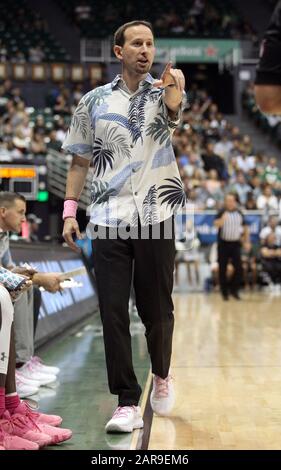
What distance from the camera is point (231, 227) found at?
13969mm

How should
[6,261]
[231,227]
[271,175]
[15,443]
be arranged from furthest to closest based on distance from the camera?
[271,175]
[231,227]
[6,261]
[15,443]

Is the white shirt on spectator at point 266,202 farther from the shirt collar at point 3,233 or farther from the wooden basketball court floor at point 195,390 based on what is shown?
the shirt collar at point 3,233

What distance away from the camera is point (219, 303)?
12.9 meters

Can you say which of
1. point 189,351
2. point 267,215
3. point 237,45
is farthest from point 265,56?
point 237,45

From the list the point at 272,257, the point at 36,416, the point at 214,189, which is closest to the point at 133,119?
the point at 36,416

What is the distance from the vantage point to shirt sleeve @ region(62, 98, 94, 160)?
12.9ft

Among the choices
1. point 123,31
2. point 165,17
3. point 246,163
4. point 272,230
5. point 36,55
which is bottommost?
point 272,230

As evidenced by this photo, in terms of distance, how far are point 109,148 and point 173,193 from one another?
0.39 m

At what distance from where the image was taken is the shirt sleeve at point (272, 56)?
8.82 ft

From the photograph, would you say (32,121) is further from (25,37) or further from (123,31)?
(123,31)

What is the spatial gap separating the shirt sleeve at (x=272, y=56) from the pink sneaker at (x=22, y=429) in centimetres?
172

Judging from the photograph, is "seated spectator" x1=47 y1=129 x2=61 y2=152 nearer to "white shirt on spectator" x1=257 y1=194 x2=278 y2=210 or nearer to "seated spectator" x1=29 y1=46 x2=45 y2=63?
"white shirt on spectator" x1=257 y1=194 x2=278 y2=210

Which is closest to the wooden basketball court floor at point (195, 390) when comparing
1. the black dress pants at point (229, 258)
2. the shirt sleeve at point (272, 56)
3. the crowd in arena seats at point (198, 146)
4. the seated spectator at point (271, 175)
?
the shirt sleeve at point (272, 56)
